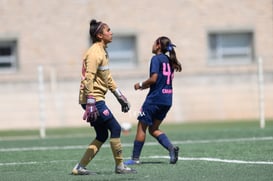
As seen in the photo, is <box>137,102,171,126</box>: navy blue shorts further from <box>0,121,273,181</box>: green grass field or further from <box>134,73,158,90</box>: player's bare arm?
<box>0,121,273,181</box>: green grass field

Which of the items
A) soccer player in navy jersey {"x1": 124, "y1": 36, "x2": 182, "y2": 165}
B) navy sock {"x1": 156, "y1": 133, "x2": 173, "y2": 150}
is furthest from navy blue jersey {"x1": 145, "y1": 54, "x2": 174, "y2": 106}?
navy sock {"x1": 156, "y1": 133, "x2": 173, "y2": 150}

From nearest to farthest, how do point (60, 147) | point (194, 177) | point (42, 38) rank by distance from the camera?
point (194, 177) < point (60, 147) < point (42, 38)

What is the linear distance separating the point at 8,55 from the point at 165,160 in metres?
19.1

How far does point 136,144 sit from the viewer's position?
12922mm

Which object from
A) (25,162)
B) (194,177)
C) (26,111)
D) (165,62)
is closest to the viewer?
(194,177)

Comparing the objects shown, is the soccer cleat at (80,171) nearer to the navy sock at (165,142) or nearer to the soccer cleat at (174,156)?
the soccer cleat at (174,156)

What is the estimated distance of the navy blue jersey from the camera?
12.7 metres

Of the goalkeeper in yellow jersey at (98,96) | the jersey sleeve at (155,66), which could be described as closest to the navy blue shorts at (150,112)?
the jersey sleeve at (155,66)

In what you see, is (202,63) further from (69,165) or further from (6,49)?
(69,165)

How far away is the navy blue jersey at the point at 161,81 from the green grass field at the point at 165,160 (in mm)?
919

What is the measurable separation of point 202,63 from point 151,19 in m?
2.42

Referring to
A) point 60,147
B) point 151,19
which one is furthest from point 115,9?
point 60,147

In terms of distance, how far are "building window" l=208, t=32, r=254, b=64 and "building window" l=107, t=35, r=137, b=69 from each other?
2813 millimetres

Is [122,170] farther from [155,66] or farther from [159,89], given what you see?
[155,66]
